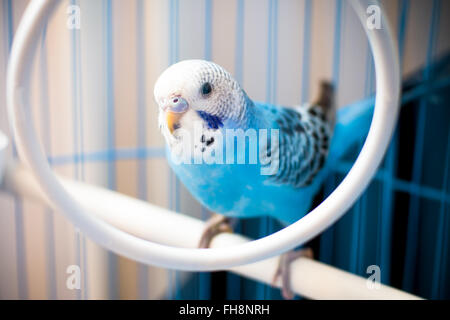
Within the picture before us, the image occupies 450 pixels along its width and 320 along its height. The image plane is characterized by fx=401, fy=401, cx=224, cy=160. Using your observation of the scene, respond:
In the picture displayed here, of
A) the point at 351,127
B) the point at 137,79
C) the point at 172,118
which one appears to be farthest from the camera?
the point at 137,79

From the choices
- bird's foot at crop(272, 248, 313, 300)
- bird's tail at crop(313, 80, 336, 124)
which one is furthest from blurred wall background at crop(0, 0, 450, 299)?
bird's foot at crop(272, 248, 313, 300)

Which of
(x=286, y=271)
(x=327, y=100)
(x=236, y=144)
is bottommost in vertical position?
(x=286, y=271)

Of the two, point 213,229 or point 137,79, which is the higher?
point 137,79

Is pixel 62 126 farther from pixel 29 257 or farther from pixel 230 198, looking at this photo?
pixel 230 198

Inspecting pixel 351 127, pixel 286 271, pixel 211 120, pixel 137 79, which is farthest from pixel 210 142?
pixel 137 79

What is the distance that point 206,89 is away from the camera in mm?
427

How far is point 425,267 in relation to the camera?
0.99 m

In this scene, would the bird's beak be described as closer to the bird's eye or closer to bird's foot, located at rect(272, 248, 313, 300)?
the bird's eye

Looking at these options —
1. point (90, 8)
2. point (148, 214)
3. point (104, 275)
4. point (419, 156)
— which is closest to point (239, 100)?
point (148, 214)

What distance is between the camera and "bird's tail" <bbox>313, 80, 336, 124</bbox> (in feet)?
2.66

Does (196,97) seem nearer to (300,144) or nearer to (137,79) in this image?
(300,144)

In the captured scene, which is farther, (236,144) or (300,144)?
(300,144)

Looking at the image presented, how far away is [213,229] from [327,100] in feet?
1.24

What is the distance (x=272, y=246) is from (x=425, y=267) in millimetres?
717
